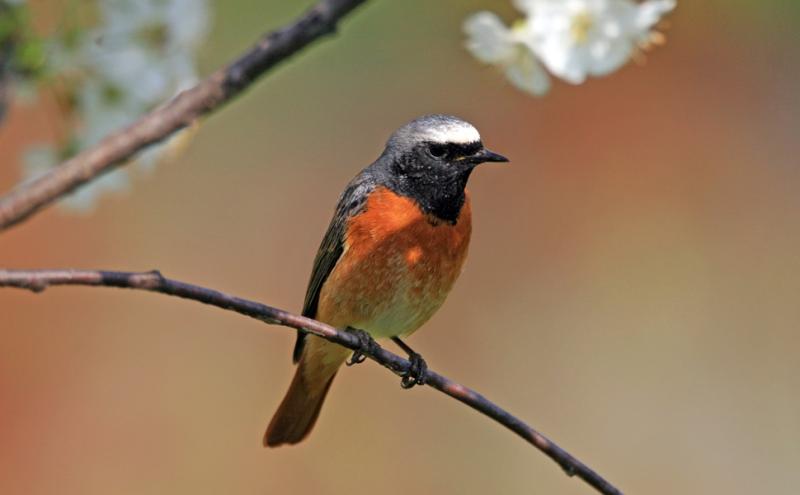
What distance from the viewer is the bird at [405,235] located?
3.45 metres

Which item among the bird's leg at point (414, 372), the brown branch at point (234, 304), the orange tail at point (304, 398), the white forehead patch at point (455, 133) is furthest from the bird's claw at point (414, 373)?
the brown branch at point (234, 304)

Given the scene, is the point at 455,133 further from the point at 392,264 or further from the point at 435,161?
the point at 392,264

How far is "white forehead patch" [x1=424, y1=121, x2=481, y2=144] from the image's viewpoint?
11.0 ft

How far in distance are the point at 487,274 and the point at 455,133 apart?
318 centimetres

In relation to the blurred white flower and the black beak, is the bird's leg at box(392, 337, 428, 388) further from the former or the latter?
the blurred white flower

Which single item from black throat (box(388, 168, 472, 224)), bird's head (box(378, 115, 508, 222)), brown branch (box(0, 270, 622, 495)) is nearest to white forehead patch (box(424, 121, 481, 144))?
bird's head (box(378, 115, 508, 222))

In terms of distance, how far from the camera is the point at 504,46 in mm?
2389

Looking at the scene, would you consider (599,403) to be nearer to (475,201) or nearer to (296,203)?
(475,201)

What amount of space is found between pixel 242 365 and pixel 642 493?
230 cm

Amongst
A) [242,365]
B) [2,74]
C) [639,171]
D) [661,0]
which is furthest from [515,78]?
[639,171]

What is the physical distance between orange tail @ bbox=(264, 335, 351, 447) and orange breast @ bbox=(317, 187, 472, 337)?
15.6 inches

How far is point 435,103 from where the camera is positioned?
6367 mm

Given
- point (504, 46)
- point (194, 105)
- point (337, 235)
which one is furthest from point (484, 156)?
point (194, 105)

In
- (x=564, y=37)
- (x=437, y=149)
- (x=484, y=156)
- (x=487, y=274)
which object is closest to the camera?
(x=564, y=37)
